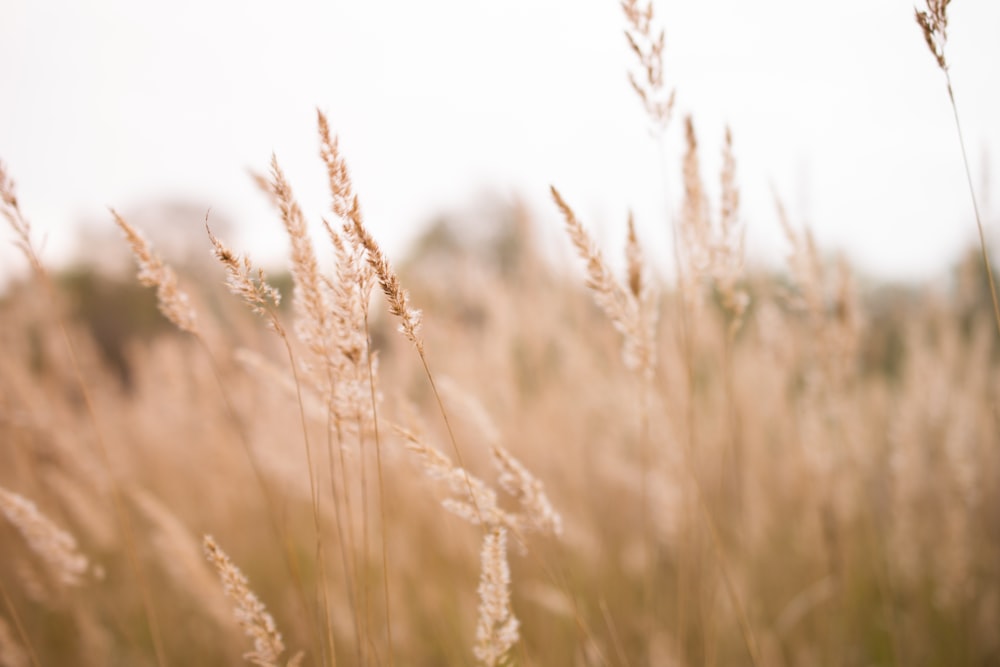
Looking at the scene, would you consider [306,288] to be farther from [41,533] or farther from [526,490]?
[41,533]

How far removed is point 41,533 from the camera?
122cm

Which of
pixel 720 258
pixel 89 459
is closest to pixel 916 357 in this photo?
pixel 720 258

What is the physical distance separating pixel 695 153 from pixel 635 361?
0.52 meters

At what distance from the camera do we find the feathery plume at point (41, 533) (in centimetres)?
117

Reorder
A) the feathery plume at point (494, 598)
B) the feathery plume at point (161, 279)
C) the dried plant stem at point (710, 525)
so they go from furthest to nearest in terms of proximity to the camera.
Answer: the dried plant stem at point (710, 525) → the feathery plume at point (161, 279) → the feathery plume at point (494, 598)

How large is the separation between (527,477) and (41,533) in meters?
1.12

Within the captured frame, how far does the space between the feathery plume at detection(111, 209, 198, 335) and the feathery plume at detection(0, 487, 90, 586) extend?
560mm

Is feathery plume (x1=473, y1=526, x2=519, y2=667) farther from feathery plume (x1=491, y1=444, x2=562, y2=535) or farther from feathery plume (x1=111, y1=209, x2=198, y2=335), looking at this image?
feathery plume (x1=111, y1=209, x2=198, y2=335)

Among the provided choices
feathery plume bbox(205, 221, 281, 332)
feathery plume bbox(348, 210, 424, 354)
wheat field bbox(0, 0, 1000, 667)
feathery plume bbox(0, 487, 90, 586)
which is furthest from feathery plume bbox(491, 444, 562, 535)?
feathery plume bbox(0, 487, 90, 586)

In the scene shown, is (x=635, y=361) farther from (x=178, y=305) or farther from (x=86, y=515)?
(x=86, y=515)

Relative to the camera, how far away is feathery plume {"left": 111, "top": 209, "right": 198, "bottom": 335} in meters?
1.01

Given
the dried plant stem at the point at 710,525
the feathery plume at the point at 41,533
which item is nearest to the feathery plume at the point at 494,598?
the dried plant stem at the point at 710,525

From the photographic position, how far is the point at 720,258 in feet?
4.34

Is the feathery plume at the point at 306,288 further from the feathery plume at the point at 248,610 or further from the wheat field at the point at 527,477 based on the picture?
the feathery plume at the point at 248,610
